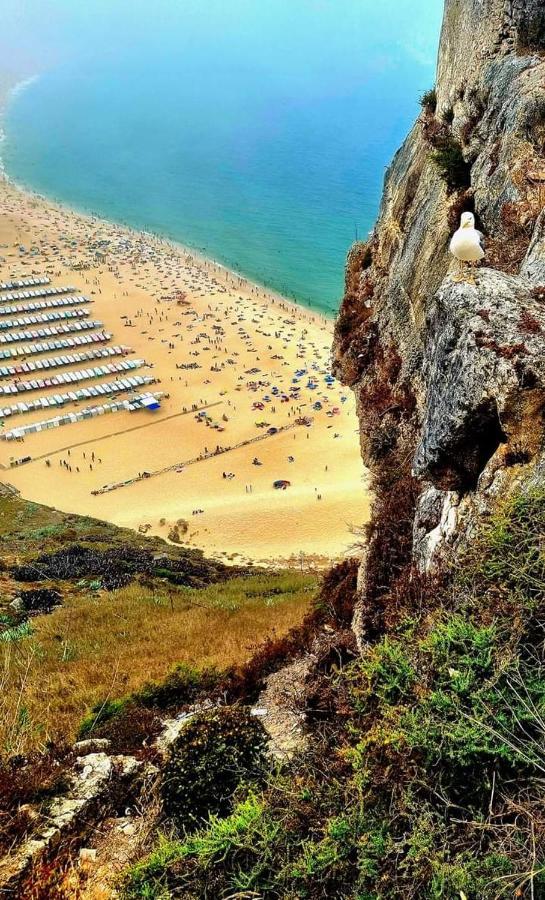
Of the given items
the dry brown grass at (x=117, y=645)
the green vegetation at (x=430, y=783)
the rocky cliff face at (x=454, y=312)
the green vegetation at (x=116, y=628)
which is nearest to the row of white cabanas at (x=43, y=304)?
the green vegetation at (x=116, y=628)

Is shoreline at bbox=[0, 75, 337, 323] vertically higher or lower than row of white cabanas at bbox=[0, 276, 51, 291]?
higher

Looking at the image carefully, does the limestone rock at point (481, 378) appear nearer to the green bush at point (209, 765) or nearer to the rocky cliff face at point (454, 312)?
the rocky cliff face at point (454, 312)

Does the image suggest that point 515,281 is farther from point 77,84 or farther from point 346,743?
point 77,84

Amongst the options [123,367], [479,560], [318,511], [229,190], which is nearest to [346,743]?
[479,560]

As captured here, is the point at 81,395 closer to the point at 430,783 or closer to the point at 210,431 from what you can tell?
the point at 210,431

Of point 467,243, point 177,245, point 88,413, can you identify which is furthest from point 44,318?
point 467,243

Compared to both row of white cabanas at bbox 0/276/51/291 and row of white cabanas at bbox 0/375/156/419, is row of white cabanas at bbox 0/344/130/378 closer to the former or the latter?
row of white cabanas at bbox 0/375/156/419

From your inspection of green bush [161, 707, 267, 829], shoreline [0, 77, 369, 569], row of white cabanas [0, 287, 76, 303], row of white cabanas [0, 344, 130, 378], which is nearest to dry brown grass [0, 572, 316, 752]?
green bush [161, 707, 267, 829]
